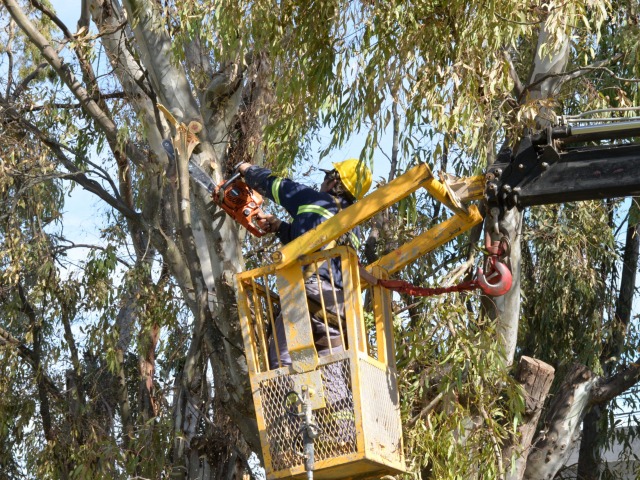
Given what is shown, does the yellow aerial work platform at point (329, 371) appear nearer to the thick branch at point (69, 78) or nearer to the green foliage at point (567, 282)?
the thick branch at point (69, 78)

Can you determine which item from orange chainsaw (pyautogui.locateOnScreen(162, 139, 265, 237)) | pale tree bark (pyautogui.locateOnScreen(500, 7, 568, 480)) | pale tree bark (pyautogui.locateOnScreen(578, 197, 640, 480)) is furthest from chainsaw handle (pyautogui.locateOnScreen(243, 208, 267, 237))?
pale tree bark (pyautogui.locateOnScreen(578, 197, 640, 480))

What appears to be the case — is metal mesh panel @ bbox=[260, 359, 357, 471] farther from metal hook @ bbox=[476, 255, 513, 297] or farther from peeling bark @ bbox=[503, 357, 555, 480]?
peeling bark @ bbox=[503, 357, 555, 480]

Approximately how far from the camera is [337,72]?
7.59 metres

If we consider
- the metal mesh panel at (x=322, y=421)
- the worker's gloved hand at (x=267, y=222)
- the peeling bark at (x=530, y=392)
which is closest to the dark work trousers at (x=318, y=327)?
the metal mesh panel at (x=322, y=421)

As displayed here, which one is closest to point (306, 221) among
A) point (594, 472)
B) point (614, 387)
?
point (614, 387)

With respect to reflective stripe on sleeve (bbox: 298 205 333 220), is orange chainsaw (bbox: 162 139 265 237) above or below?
above

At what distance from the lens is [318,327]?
554 cm

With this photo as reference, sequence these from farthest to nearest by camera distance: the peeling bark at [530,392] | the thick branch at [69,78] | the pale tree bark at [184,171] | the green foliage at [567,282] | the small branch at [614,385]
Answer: the green foliage at [567,282]
the small branch at [614,385]
the thick branch at [69,78]
the peeling bark at [530,392]
the pale tree bark at [184,171]

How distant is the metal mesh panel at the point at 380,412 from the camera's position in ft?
16.7

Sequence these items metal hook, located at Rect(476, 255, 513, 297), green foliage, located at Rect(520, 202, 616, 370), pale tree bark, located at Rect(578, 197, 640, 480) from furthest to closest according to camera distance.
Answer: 1. pale tree bark, located at Rect(578, 197, 640, 480)
2. green foliage, located at Rect(520, 202, 616, 370)
3. metal hook, located at Rect(476, 255, 513, 297)

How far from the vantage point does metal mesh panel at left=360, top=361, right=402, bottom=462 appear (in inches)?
201

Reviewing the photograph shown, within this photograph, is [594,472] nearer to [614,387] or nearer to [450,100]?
[614,387]

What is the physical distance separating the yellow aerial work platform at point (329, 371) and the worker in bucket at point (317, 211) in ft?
0.11

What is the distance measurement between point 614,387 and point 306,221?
165 inches
